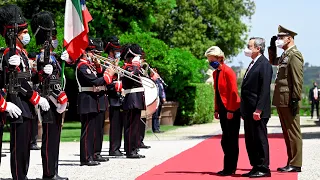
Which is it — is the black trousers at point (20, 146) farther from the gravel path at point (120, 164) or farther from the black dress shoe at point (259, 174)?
the black dress shoe at point (259, 174)

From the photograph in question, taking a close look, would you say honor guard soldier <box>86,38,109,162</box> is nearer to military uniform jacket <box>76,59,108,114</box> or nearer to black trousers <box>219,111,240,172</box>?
military uniform jacket <box>76,59,108,114</box>

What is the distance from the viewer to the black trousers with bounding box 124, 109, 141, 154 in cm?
1452

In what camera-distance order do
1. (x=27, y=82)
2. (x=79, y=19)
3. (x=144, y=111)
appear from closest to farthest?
(x=27, y=82)
(x=79, y=19)
(x=144, y=111)

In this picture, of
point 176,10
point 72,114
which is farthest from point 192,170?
point 176,10

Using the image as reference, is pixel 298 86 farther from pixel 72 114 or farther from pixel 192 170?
pixel 72 114

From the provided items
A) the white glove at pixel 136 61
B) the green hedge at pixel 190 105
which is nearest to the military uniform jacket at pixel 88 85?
the white glove at pixel 136 61

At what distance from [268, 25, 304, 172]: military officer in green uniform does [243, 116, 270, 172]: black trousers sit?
763 mm

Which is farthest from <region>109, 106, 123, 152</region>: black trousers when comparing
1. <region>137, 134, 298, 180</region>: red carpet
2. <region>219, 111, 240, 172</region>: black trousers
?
<region>219, 111, 240, 172</region>: black trousers

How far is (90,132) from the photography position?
13.1 metres

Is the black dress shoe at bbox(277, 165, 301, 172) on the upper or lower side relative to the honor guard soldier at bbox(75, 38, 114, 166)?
lower

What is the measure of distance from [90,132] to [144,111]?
2853mm

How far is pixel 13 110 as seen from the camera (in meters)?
8.89

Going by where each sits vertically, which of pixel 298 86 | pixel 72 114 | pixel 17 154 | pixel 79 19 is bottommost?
pixel 72 114

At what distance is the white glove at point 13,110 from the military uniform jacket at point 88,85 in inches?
147
